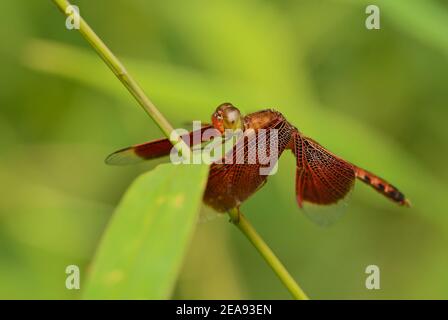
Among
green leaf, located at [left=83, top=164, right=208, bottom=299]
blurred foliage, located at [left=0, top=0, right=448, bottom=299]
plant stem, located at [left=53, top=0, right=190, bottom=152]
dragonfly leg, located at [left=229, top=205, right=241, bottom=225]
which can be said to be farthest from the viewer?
blurred foliage, located at [left=0, top=0, right=448, bottom=299]

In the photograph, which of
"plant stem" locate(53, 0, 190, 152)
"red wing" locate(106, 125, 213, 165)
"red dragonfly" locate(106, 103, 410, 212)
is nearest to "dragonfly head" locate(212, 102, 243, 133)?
"red dragonfly" locate(106, 103, 410, 212)

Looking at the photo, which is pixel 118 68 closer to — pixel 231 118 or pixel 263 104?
pixel 231 118

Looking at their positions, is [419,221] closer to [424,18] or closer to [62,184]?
[424,18]

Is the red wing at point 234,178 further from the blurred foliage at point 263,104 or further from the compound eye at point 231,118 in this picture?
the blurred foliage at point 263,104

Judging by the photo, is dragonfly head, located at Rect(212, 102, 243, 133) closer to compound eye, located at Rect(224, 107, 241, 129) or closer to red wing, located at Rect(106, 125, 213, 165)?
compound eye, located at Rect(224, 107, 241, 129)

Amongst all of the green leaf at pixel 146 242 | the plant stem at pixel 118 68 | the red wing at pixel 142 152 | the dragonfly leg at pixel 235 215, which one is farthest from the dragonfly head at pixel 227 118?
the green leaf at pixel 146 242
